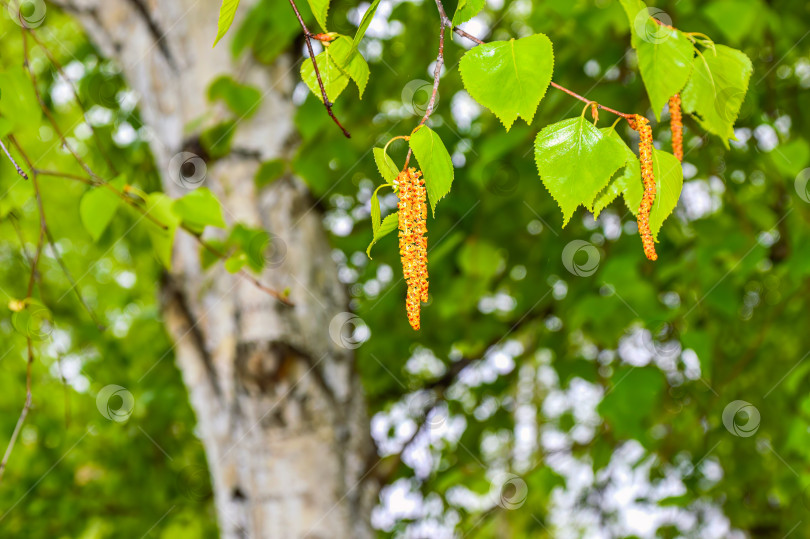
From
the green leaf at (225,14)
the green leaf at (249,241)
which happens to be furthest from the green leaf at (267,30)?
the green leaf at (225,14)

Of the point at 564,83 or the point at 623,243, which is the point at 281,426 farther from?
the point at 564,83

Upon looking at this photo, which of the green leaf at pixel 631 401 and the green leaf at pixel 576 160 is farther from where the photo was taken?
the green leaf at pixel 631 401

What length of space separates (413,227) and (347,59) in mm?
186

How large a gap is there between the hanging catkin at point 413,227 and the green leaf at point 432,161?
13mm

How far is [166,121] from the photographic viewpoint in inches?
71.0

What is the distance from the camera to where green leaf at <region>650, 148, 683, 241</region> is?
0.71 metres

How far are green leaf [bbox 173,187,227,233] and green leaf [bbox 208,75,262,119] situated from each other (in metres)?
0.62

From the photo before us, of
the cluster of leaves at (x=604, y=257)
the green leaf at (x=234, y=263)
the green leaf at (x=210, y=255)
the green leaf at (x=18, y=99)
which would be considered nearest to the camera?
the green leaf at (x=18, y=99)

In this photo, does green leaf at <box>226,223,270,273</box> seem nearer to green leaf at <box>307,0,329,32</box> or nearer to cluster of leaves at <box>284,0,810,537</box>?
cluster of leaves at <box>284,0,810,537</box>

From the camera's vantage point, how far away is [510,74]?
27.1 inches

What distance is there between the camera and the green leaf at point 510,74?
2.25 feet

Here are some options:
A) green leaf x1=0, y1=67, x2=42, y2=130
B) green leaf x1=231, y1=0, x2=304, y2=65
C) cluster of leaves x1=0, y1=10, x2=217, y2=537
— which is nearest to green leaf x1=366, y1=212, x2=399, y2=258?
green leaf x1=0, y1=67, x2=42, y2=130

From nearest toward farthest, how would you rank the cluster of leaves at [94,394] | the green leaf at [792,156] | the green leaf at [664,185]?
the green leaf at [664,185]
the green leaf at [792,156]
the cluster of leaves at [94,394]

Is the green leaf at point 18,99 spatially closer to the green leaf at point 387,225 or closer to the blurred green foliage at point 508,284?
the blurred green foliage at point 508,284
